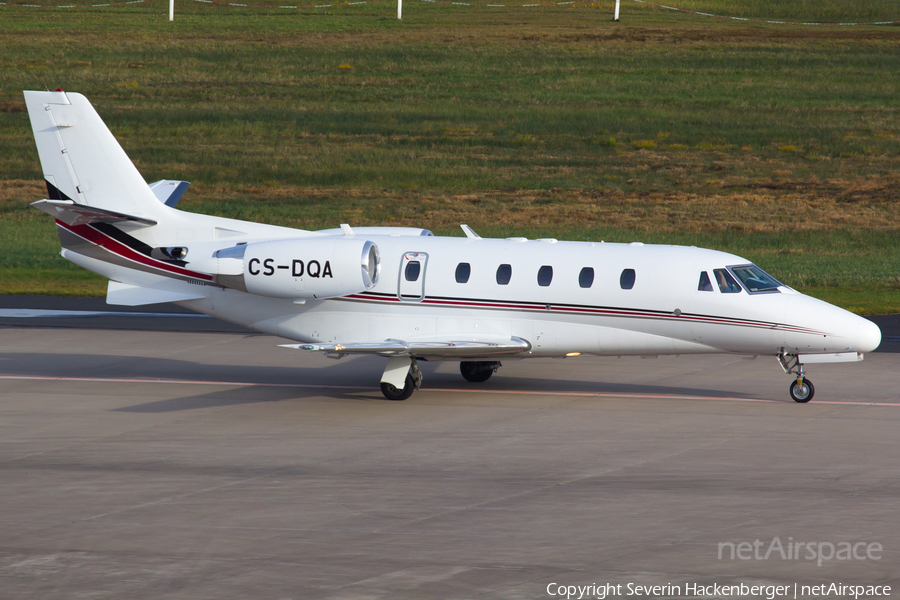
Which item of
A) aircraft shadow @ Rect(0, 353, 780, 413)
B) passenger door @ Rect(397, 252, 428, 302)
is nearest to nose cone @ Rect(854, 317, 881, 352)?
aircraft shadow @ Rect(0, 353, 780, 413)

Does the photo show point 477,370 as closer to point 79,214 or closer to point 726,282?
point 726,282

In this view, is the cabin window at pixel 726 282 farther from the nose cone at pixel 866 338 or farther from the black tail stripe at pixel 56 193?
the black tail stripe at pixel 56 193

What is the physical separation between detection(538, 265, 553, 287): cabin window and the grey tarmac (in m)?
2.50

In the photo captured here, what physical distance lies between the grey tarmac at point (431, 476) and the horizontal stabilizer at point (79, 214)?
145 inches

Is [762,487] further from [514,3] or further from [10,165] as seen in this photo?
[514,3]

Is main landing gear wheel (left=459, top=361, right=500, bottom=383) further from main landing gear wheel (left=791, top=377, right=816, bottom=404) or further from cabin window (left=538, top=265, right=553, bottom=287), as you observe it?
main landing gear wheel (left=791, top=377, right=816, bottom=404)

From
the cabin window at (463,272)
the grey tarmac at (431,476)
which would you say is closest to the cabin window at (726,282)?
the grey tarmac at (431,476)

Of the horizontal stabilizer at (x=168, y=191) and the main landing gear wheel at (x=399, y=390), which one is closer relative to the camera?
the main landing gear wheel at (x=399, y=390)

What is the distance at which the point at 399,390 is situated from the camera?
23.4m

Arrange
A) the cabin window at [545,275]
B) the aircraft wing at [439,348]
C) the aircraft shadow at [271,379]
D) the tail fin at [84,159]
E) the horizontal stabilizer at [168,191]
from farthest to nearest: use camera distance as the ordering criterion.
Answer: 1. the horizontal stabilizer at [168,191]
2. the tail fin at [84,159]
3. the aircraft shadow at [271,379]
4. the cabin window at [545,275]
5. the aircraft wing at [439,348]

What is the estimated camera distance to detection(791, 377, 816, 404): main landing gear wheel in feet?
75.4

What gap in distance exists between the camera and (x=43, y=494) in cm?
1697

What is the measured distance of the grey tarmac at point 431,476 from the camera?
13.7 meters

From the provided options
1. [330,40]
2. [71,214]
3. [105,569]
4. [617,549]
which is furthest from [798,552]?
[330,40]
